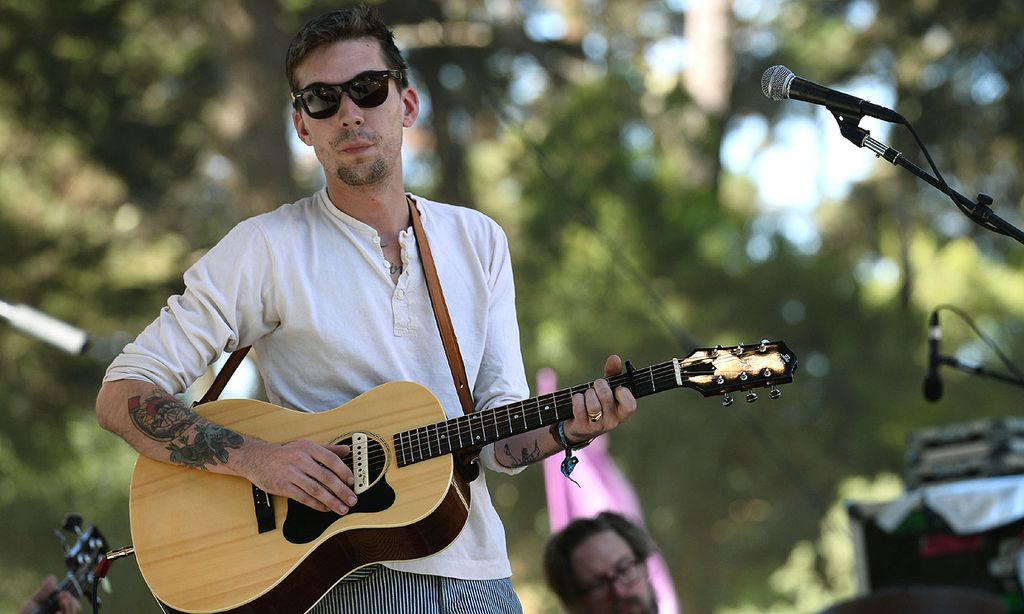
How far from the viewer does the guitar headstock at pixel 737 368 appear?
2434mm

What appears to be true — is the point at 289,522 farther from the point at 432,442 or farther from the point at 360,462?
the point at 432,442

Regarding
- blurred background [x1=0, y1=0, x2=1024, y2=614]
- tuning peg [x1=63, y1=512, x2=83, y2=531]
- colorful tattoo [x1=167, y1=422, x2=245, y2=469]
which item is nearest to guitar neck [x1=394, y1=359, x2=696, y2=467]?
colorful tattoo [x1=167, y1=422, x2=245, y2=469]

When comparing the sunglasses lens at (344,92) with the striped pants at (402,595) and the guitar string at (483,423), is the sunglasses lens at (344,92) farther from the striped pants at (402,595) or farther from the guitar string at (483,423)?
the striped pants at (402,595)

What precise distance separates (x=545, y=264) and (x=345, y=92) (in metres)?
7.07

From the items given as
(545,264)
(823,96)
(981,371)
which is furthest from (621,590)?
(545,264)

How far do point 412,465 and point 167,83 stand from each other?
8708mm

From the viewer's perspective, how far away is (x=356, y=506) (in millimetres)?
2436

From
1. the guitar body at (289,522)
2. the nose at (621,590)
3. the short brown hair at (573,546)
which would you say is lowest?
the nose at (621,590)

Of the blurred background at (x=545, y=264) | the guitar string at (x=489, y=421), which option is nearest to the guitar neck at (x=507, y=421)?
the guitar string at (x=489, y=421)

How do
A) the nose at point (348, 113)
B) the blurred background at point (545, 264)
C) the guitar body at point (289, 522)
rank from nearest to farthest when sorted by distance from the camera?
the guitar body at point (289, 522)
the nose at point (348, 113)
the blurred background at point (545, 264)

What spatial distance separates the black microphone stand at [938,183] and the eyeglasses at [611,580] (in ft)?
6.71

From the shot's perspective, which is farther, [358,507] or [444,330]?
[444,330]

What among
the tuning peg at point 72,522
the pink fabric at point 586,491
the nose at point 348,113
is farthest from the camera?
the pink fabric at point 586,491

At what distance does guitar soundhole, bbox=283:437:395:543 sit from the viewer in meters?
2.43
